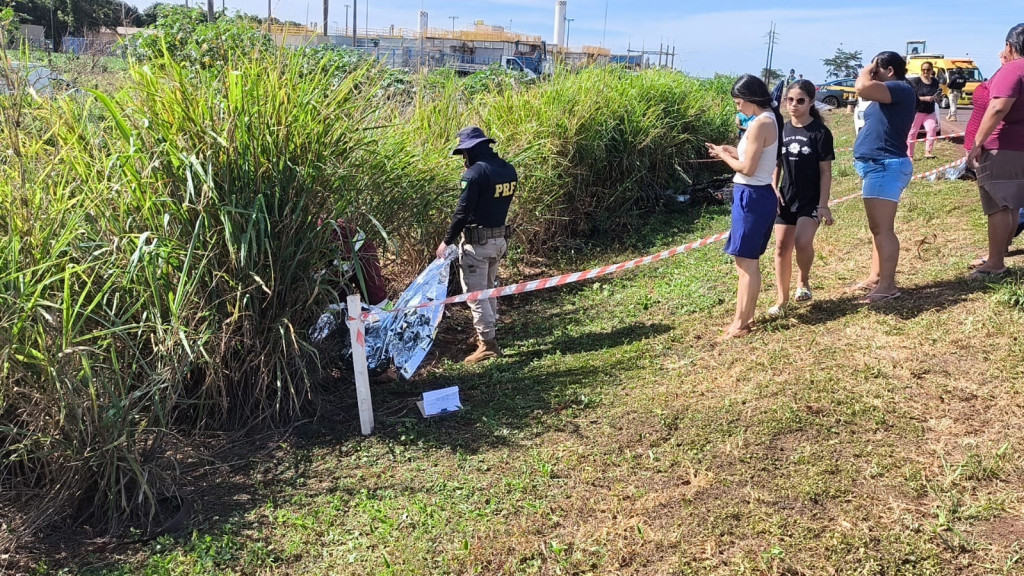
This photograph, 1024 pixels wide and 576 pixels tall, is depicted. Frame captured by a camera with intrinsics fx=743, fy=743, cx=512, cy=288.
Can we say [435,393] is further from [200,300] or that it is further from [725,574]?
[725,574]

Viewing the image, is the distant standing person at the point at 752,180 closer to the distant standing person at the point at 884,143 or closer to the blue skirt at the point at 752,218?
the blue skirt at the point at 752,218

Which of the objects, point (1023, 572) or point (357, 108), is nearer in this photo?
point (1023, 572)

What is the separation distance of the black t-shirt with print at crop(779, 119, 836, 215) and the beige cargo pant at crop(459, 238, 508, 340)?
6.15ft

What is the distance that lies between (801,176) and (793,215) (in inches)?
9.4

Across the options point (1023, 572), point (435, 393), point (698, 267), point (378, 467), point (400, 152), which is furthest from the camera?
point (698, 267)

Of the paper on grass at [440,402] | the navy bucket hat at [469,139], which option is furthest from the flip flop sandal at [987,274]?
the paper on grass at [440,402]

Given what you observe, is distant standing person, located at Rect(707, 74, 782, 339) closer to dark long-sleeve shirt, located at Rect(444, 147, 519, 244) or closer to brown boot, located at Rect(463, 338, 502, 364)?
dark long-sleeve shirt, located at Rect(444, 147, 519, 244)

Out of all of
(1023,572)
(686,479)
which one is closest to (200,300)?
(686,479)

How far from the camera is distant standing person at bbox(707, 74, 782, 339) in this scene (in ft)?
13.2

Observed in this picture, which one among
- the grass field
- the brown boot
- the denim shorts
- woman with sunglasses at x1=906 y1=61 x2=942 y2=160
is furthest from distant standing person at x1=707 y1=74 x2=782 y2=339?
woman with sunglasses at x1=906 y1=61 x2=942 y2=160

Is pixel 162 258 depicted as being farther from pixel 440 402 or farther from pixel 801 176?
pixel 801 176

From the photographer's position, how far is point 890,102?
13.9 feet

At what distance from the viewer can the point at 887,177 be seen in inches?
171

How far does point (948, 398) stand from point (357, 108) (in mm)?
3339
